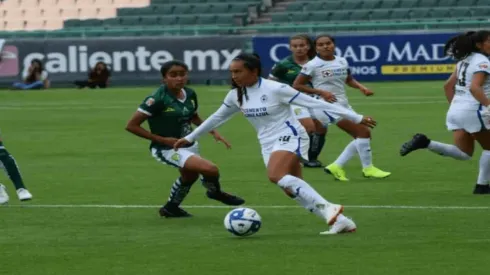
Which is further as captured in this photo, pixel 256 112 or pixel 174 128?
pixel 174 128

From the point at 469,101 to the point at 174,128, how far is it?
334 cm

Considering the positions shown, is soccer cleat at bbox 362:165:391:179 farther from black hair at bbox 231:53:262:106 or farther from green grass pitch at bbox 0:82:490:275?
black hair at bbox 231:53:262:106

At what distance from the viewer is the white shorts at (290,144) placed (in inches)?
439

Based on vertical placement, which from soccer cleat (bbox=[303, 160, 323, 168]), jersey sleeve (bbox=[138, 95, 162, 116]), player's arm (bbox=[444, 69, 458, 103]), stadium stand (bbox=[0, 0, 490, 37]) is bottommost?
stadium stand (bbox=[0, 0, 490, 37])

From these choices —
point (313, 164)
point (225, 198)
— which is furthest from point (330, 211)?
point (313, 164)

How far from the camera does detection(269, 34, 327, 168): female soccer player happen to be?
1717cm

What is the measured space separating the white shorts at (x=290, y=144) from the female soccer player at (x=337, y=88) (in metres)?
4.92

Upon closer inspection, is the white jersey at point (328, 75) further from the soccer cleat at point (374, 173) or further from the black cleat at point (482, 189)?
the black cleat at point (482, 189)

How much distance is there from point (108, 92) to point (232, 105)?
26442 mm

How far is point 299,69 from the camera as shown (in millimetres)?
17844

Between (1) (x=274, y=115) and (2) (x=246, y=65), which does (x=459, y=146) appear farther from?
(2) (x=246, y=65)

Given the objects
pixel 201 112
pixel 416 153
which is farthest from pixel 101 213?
pixel 201 112

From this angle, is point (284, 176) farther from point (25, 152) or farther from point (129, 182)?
point (25, 152)

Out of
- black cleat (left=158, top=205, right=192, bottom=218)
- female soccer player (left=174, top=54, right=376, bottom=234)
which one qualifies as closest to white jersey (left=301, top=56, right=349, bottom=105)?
black cleat (left=158, top=205, right=192, bottom=218)
